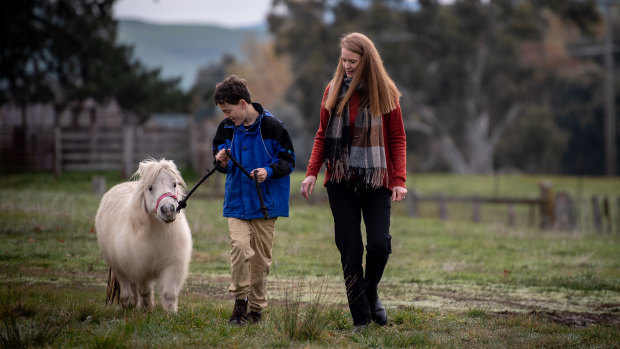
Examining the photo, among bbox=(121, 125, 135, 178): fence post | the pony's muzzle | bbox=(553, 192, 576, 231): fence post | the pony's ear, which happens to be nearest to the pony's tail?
the pony's ear

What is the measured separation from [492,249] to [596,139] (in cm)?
3756

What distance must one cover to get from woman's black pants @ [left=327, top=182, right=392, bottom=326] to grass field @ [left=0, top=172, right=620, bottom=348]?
32cm

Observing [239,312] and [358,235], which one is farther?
[239,312]

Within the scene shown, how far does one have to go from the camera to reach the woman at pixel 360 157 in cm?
581

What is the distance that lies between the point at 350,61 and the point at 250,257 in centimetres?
182

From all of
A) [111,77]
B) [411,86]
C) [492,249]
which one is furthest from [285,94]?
[492,249]

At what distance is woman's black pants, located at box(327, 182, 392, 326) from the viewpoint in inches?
232

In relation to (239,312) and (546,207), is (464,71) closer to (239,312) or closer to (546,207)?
(546,207)

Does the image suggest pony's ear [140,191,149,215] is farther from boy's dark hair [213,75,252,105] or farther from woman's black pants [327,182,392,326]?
woman's black pants [327,182,392,326]

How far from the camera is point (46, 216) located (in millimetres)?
12906

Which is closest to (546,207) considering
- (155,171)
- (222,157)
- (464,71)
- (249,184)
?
(249,184)

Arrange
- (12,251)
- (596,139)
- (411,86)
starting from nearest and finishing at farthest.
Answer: (12,251)
(411,86)
(596,139)

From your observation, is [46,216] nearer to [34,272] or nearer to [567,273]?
[34,272]

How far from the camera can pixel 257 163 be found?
633 centimetres
